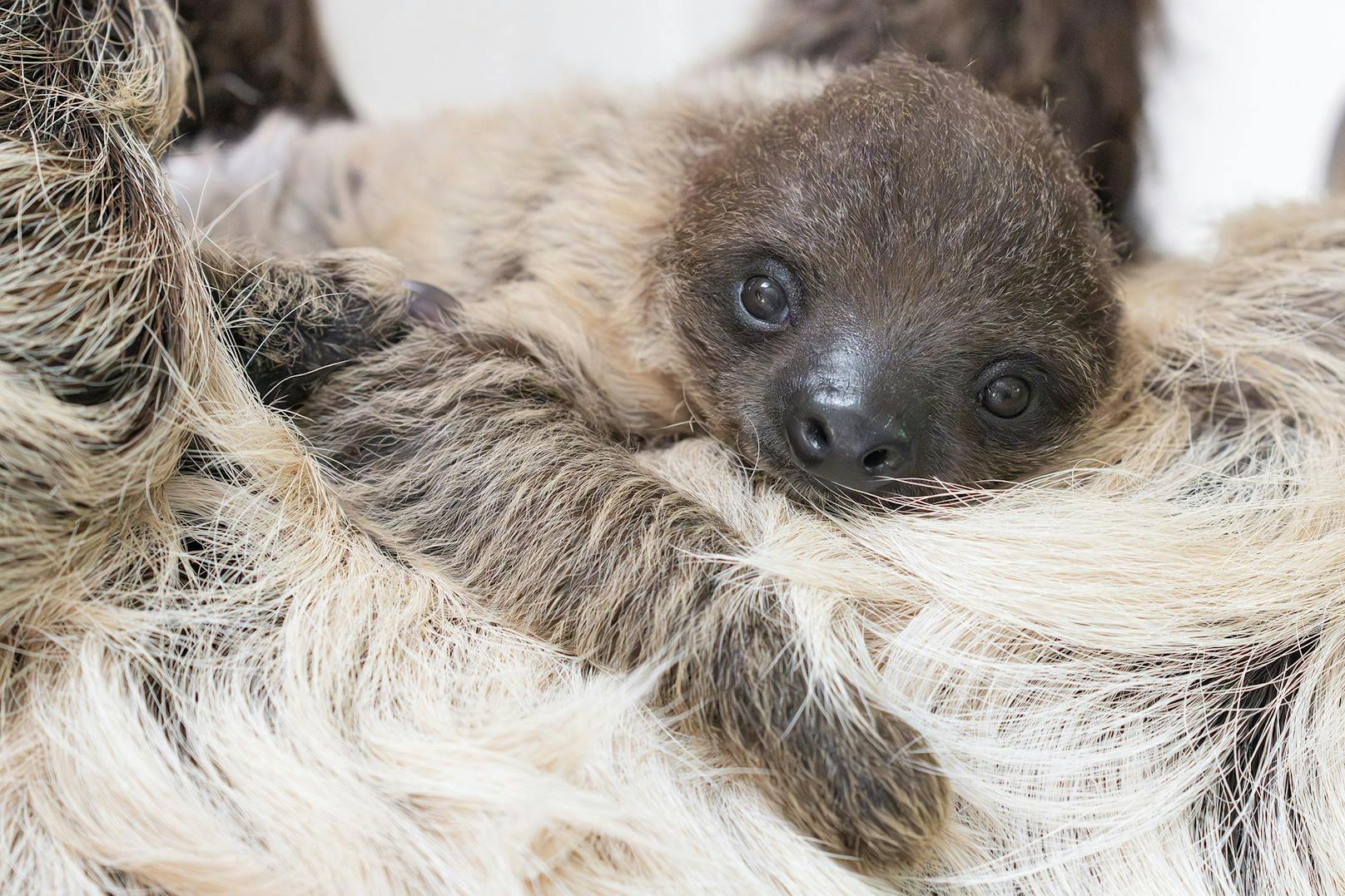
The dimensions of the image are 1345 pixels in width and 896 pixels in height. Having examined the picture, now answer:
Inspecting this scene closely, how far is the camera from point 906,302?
135cm

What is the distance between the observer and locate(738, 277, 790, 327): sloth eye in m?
1.44

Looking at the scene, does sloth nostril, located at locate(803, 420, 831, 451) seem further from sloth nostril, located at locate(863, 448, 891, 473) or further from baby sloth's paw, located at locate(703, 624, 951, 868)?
baby sloth's paw, located at locate(703, 624, 951, 868)

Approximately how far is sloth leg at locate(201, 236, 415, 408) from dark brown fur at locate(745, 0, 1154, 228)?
101 centimetres

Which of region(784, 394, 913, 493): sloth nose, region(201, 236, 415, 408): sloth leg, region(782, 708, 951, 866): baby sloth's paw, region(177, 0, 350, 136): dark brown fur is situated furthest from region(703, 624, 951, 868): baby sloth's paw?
region(177, 0, 350, 136): dark brown fur

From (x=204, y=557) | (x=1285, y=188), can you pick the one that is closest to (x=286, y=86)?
(x=204, y=557)

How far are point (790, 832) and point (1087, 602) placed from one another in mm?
391

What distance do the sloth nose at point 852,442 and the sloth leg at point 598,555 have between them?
0.14 metres

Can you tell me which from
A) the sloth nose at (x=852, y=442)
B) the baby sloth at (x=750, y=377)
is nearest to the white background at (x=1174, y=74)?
the baby sloth at (x=750, y=377)

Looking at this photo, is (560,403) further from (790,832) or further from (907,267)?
(790,832)

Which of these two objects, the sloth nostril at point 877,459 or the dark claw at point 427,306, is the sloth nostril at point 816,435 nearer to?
the sloth nostril at point 877,459

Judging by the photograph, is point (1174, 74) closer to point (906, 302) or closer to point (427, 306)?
point (906, 302)

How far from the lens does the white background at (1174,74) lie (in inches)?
92.0

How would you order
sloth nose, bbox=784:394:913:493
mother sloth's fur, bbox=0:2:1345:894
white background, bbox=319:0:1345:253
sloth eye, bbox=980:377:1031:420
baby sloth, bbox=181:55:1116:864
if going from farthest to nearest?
white background, bbox=319:0:1345:253 < sloth eye, bbox=980:377:1031:420 < sloth nose, bbox=784:394:913:493 < baby sloth, bbox=181:55:1116:864 < mother sloth's fur, bbox=0:2:1345:894

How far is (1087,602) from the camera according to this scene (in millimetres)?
1112
